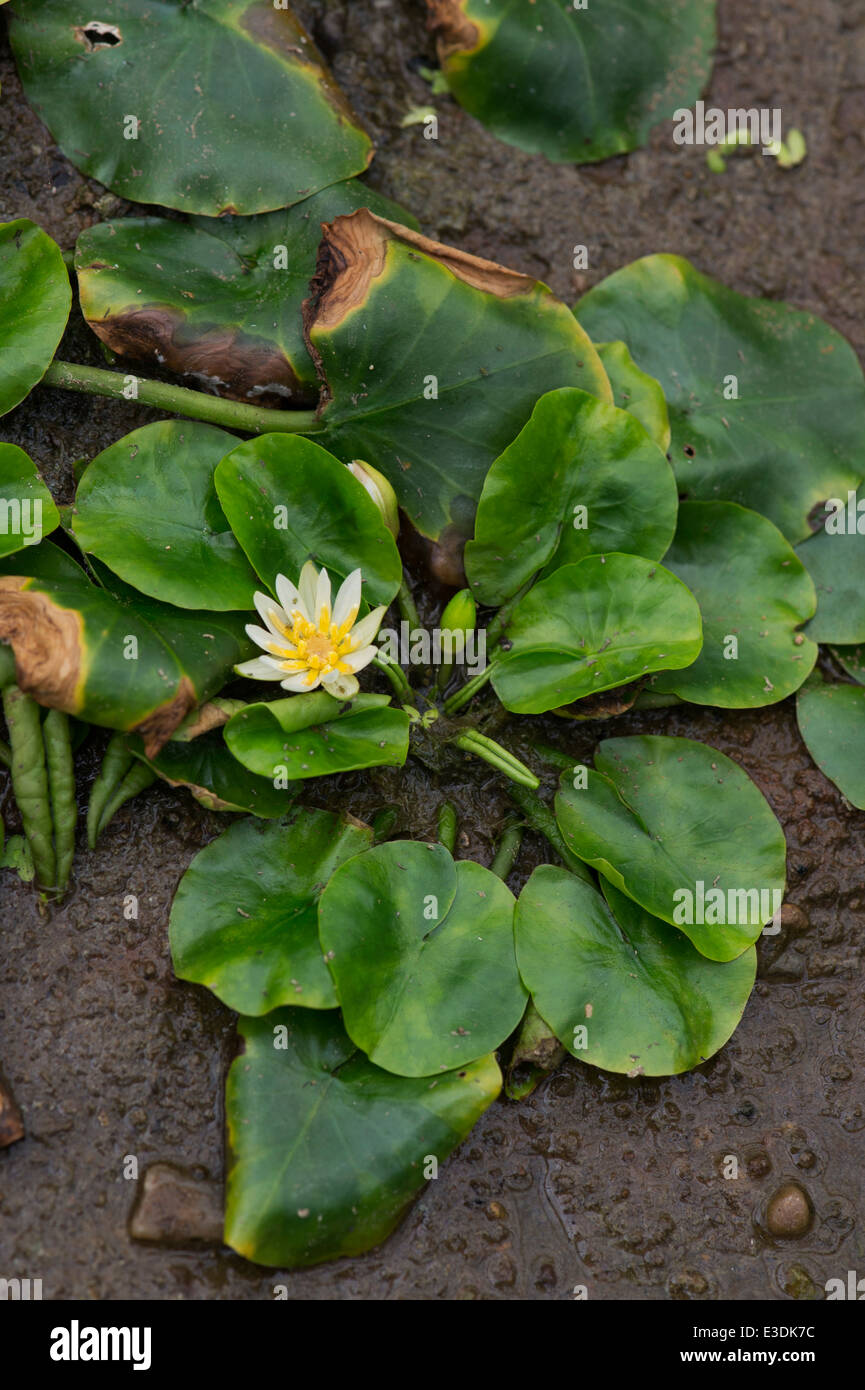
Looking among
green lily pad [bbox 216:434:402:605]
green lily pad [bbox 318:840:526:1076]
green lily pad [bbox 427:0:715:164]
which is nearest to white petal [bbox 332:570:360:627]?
green lily pad [bbox 216:434:402:605]

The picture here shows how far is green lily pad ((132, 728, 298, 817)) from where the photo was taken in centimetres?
245

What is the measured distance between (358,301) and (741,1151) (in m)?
2.42

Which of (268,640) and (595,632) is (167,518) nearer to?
(268,640)

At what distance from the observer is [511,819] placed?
283cm

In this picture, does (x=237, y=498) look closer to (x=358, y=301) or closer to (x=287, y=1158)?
(x=358, y=301)

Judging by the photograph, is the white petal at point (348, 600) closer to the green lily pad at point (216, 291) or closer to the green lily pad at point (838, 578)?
the green lily pad at point (216, 291)

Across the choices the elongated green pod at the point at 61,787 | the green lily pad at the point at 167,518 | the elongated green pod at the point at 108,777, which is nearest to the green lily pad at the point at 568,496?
the green lily pad at the point at 167,518

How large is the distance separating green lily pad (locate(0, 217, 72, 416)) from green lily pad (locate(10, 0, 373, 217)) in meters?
0.35

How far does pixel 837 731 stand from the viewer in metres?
2.99

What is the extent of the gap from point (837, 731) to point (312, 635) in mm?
1591

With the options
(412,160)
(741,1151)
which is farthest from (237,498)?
(741,1151)

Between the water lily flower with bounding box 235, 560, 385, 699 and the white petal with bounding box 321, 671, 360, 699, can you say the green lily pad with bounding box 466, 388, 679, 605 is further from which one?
the white petal with bounding box 321, 671, 360, 699

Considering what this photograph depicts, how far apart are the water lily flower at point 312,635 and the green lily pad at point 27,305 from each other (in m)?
0.83

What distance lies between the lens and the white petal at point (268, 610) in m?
2.48
